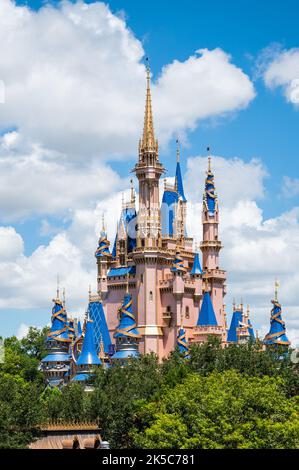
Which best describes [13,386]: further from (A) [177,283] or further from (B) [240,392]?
(A) [177,283]

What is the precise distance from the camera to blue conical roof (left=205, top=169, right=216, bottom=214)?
306 ft

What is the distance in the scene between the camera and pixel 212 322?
87188 millimetres

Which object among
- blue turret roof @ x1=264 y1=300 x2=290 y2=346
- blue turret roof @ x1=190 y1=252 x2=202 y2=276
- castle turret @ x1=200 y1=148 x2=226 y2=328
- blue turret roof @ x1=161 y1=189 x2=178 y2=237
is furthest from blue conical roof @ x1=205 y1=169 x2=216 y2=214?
blue turret roof @ x1=264 y1=300 x2=290 y2=346

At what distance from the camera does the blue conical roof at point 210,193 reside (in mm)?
93375

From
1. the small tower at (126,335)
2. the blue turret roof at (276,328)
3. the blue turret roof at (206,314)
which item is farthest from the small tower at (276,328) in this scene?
the small tower at (126,335)

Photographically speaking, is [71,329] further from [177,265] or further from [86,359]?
[177,265]

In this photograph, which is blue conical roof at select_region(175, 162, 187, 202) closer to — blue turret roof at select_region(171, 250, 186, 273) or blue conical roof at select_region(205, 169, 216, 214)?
blue conical roof at select_region(205, 169, 216, 214)

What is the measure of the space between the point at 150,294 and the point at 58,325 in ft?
30.7

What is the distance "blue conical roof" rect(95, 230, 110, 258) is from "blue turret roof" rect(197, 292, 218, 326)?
36.5 ft

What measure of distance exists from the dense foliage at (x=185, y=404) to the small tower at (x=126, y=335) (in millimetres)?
11123

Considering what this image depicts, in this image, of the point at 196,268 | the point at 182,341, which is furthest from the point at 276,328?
the point at 196,268

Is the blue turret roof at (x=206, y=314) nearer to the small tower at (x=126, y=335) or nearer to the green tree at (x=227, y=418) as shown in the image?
the small tower at (x=126, y=335)
